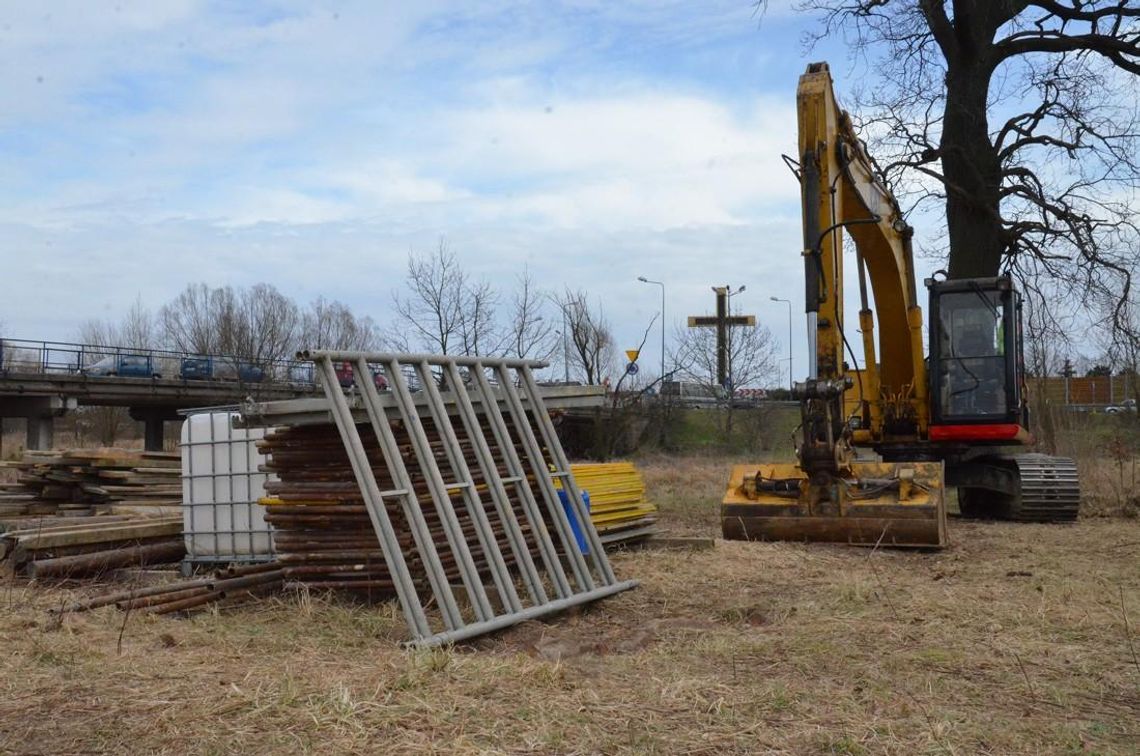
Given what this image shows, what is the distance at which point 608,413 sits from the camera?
35094 mm

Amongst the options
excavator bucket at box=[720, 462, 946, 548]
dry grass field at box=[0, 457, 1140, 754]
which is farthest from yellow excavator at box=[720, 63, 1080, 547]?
dry grass field at box=[0, 457, 1140, 754]

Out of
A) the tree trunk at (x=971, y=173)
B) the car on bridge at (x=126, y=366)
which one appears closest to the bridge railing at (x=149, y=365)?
the car on bridge at (x=126, y=366)

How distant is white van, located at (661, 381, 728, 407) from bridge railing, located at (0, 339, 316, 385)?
12819mm

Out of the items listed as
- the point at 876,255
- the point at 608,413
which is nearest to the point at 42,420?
the point at 608,413

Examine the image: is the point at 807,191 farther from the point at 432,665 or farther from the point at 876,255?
the point at 432,665

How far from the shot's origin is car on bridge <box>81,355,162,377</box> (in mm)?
41562

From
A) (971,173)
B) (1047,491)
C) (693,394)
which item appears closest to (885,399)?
(1047,491)

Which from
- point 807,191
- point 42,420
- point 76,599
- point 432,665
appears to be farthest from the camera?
point 42,420

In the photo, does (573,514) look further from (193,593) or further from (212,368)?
(212,368)

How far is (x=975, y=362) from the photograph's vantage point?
47.2 ft

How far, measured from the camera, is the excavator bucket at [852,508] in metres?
11.1

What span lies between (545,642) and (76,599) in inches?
153

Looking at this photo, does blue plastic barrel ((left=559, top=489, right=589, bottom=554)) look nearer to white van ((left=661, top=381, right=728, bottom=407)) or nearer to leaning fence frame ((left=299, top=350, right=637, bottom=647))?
leaning fence frame ((left=299, top=350, right=637, bottom=647))

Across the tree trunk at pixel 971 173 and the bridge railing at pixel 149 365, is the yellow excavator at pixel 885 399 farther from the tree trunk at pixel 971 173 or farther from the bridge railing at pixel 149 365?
the bridge railing at pixel 149 365
